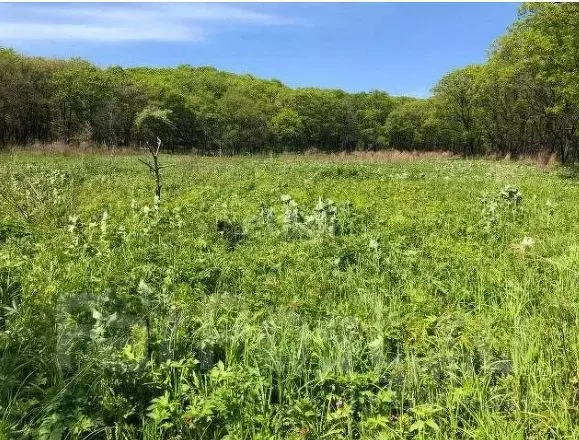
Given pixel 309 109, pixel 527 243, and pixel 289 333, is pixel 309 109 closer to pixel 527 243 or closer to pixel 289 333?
pixel 527 243

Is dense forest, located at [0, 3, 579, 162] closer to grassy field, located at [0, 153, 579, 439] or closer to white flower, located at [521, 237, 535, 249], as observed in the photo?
white flower, located at [521, 237, 535, 249]

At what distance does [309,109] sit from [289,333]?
7678cm

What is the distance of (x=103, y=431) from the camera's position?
8.90 feet

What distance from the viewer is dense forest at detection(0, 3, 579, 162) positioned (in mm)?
22023

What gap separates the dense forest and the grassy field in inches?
654

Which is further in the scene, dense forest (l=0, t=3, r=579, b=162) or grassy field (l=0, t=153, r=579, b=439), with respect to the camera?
dense forest (l=0, t=3, r=579, b=162)

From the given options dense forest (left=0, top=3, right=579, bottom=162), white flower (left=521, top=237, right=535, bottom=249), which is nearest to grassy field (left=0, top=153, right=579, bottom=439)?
white flower (left=521, top=237, right=535, bottom=249)

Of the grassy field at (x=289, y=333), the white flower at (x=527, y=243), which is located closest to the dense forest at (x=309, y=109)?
the white flower at (x=527, y=243)

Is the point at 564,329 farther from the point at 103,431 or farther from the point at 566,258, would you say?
the point at 103,431

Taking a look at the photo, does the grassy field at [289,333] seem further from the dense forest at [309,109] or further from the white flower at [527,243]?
the dense forest at [309,109]

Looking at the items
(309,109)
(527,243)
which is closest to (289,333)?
(527,243)

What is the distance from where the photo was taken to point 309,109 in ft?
255

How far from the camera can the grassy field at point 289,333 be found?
2727 mm

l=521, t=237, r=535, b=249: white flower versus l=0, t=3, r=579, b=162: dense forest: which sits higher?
l=0, t=3, r=579, b=162: dense forest
